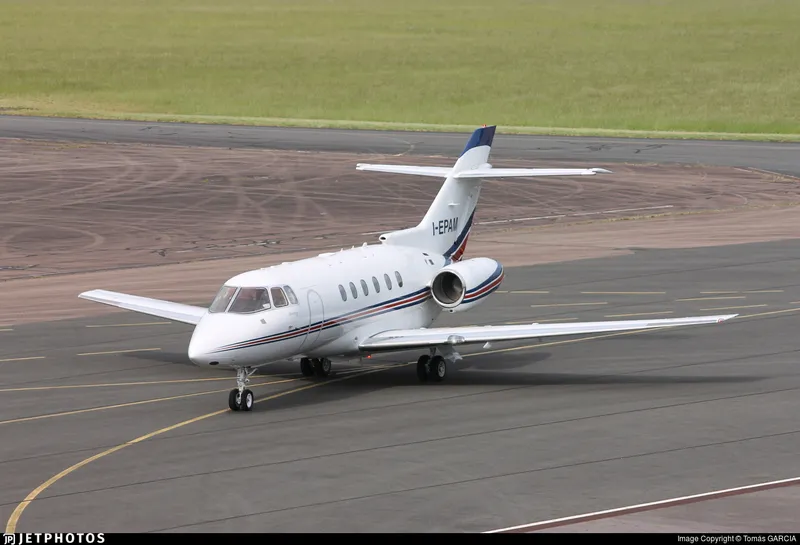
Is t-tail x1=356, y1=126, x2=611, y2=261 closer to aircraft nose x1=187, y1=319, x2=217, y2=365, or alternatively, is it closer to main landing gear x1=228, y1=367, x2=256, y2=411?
main landing gear x1=228, y1=367, x2=256, y2=411

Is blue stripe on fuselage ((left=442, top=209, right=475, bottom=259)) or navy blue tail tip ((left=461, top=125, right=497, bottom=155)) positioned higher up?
→ navy blue tail tip ((left=461, top=125, right=497, bottom=155))

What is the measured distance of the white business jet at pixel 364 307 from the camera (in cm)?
2662

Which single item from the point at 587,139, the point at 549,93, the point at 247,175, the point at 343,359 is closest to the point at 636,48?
the point at 549,93

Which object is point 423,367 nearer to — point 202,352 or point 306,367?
point 306,367

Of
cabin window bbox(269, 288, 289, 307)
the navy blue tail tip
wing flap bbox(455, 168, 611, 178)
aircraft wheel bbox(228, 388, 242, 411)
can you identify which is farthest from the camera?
the navy blue tail tip

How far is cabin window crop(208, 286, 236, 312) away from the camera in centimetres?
2698

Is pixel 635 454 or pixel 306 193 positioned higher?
pixel 306 193

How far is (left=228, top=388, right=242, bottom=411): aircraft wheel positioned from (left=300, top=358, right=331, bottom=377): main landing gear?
3.57 meters

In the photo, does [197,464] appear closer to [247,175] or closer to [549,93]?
[247,175]

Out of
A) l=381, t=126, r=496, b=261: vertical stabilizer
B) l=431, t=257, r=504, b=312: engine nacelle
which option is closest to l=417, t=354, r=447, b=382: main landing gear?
l=431, t=257, r=504, b=312: engine nacelle

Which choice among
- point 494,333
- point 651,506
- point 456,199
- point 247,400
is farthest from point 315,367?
point 651,506

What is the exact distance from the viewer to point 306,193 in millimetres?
64625

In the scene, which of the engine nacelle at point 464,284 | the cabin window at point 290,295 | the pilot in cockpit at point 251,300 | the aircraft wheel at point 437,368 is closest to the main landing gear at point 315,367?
the aircraft wheel at point 437,368

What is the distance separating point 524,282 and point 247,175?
30.4 metres
